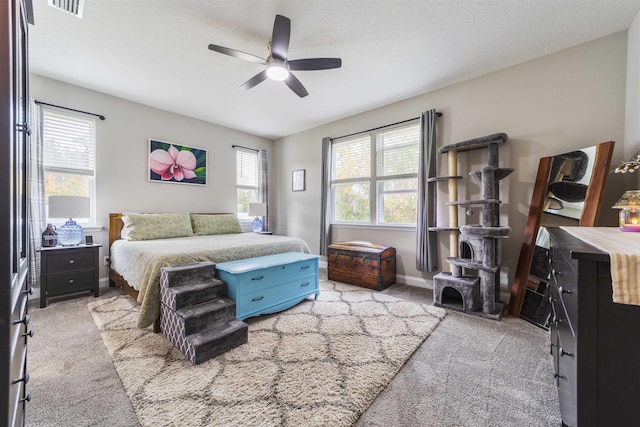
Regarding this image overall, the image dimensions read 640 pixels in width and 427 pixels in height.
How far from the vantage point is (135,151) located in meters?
3.82

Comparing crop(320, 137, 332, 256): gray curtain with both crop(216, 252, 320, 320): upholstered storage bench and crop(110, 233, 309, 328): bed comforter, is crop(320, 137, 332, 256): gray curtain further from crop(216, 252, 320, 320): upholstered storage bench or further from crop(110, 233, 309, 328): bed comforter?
crop(216, 252, 320, 320): upholstered storage bench

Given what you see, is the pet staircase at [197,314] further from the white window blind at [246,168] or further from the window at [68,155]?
the white window blind at [246,168]

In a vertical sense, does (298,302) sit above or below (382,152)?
below

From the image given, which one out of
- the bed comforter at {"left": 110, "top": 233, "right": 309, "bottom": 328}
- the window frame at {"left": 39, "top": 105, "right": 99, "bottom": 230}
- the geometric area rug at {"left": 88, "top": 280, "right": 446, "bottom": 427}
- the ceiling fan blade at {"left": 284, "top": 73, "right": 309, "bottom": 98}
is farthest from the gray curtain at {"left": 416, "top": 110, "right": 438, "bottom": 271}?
the window frame at {"left": 39, "top": 105, "right": 99, "bottom": 230}

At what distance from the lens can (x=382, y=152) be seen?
159 inches

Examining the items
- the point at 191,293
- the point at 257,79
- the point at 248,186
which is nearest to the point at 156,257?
the point at 191,293

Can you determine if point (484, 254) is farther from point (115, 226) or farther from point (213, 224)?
point (115, 226)

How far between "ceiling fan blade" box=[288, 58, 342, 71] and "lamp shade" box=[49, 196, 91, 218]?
283 centimetres

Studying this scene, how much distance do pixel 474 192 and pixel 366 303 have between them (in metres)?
1.91

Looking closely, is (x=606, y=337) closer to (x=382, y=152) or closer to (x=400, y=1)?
(x=400, y=1)

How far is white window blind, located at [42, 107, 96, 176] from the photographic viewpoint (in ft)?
10.4

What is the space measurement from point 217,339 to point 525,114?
376 cm

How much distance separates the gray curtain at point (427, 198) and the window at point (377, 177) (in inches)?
8.8

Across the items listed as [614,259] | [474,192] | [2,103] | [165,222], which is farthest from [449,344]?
[165,222]
